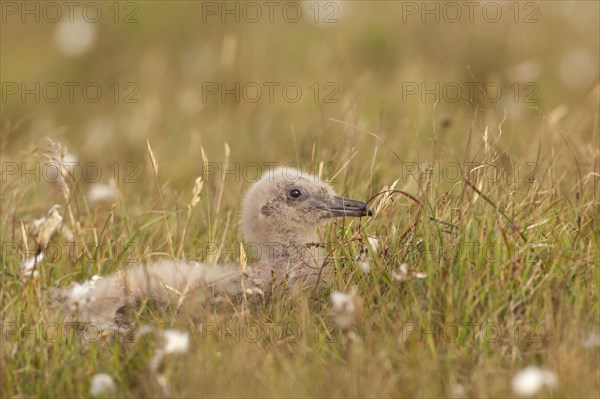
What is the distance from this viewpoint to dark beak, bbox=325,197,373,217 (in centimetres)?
467

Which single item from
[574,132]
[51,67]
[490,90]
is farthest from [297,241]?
[51,67]

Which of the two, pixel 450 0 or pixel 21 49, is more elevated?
pixel 450 0

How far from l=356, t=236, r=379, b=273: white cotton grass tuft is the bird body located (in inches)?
7.2

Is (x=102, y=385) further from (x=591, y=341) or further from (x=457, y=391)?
(x=591, y=341)

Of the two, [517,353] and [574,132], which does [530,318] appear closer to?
[517,353]

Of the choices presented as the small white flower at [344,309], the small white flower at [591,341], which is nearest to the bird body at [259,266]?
the small white flower at [344,309]

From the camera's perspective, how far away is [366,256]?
419 cm

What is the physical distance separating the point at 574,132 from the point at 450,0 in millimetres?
3638

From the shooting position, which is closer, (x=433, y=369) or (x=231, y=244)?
(x=433, y=369)

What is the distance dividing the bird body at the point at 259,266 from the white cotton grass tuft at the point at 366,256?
183mm

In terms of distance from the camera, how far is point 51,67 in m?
9.80

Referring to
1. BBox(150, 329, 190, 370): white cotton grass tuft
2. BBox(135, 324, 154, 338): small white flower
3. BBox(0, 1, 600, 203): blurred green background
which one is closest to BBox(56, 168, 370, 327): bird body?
BBox(135, 324, 154, 338): small white flower

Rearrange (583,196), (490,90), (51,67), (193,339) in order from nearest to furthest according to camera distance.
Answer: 1. (193,339)
2. (583,196)
3. (490,90)
4. (51,67)

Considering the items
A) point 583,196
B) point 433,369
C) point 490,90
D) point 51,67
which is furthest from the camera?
point 51,67
